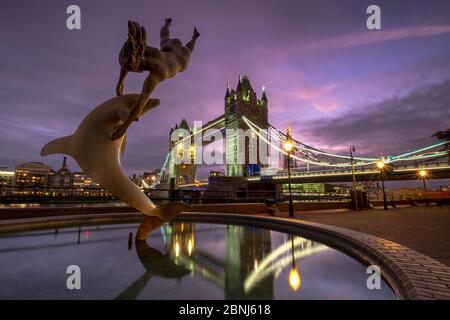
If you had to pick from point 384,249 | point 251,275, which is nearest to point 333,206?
point 384,249

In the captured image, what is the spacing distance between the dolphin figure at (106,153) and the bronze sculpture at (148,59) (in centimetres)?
38

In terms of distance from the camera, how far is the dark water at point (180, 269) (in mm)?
2877

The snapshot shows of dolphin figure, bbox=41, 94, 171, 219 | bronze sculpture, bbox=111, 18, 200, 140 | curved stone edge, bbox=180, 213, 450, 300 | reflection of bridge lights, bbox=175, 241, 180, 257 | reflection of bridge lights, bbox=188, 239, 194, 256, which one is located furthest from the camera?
dolphin figure, bbox=41, 94, 171, 219

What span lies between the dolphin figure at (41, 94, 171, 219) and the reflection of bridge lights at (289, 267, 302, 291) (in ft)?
10.3

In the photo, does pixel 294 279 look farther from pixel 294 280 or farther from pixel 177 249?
pixel 177 249

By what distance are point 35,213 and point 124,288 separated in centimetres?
775

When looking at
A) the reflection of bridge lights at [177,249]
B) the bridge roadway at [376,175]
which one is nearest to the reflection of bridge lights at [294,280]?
the reflection of bridge lights at [177,249]

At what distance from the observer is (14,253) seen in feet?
14.8

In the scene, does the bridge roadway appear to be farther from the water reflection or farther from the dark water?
the dark water

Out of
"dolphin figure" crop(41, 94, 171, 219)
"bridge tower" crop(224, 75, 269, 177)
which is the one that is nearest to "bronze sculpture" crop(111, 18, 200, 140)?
"dolphin figure" crop(41, 94, 171, 219)

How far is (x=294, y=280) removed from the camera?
3.35 m

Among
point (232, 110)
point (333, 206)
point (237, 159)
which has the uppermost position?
point (232, 110)

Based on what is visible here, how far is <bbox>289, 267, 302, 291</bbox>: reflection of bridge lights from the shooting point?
3.13 meters
